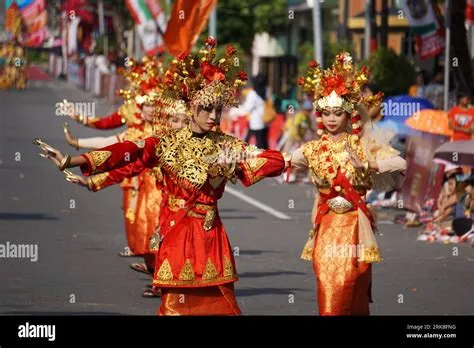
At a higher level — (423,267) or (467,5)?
(467,5)

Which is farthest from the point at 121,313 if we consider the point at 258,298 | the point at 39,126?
the point at 39,126

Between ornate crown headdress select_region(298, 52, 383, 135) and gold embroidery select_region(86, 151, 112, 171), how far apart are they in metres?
1.91

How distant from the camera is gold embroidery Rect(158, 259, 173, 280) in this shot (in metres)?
10.3

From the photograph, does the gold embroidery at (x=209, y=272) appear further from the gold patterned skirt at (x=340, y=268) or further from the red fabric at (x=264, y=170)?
the gold patterned skirt at (x=340, y=268)

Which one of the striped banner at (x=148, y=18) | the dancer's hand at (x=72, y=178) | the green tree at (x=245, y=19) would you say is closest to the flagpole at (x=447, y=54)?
the dancer's hand at (x=72, y=178)

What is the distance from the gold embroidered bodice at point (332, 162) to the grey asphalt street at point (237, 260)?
7.25 feet

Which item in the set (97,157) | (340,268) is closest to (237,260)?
(340,268)

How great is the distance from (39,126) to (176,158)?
1364 inches

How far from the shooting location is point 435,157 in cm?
1914

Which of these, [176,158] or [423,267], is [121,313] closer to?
[176,158]

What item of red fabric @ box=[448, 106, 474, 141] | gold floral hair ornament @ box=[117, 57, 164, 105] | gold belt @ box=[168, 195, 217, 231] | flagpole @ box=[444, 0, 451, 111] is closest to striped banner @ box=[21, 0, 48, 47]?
flagpole @ box=[444, 0, 451, 111]

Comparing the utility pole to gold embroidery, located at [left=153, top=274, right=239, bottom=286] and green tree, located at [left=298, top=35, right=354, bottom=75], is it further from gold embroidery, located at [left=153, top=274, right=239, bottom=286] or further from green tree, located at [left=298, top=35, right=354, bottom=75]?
gold embroidery, located at [left=153, top=274, right=239, bottom=286]

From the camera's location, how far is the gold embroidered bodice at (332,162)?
11109 mm

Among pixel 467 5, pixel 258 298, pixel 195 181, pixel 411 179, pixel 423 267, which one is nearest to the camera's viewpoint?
pixel 195 181
